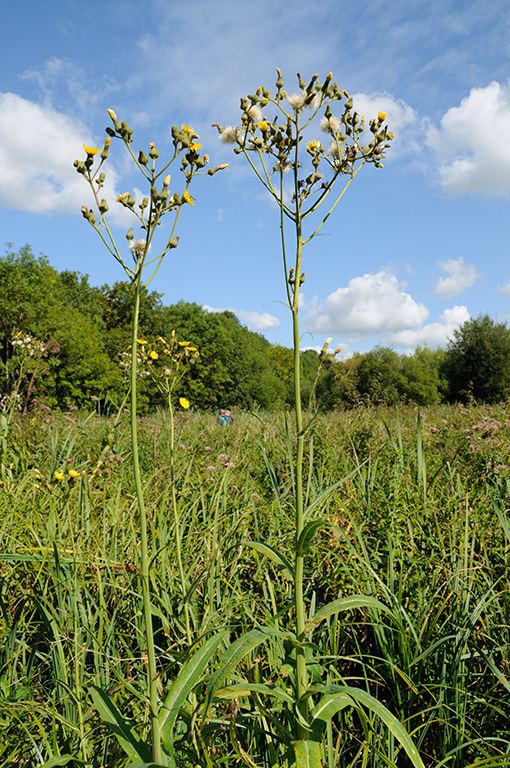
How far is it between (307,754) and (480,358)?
28768 mm

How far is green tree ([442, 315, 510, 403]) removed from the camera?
26.0 m

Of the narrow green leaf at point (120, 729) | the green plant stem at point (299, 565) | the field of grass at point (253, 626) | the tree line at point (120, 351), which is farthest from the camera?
the tree line at point (120, 351)

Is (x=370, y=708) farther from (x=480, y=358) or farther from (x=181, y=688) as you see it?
(x=480, y=358)

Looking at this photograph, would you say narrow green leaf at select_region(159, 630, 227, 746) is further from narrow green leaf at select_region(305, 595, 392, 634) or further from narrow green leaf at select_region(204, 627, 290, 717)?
narrow green leaf at select_region(305, 595, 392, 634)

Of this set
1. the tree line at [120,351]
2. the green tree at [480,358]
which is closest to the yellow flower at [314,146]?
the tree line at [120,351]

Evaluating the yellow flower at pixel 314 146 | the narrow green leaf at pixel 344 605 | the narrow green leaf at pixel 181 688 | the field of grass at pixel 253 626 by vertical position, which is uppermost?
the yellow flower at pixel 314 146

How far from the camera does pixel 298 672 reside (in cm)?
128

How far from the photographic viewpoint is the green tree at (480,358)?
85.4ft

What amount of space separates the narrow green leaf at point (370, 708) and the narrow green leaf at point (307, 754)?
0.05 metres

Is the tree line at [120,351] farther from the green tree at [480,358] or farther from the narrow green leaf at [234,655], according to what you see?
the narrow green leaf at [234,655]

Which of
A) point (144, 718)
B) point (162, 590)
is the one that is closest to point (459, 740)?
point (144, 718)

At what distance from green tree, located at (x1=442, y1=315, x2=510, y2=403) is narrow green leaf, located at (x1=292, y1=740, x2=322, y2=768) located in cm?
2648

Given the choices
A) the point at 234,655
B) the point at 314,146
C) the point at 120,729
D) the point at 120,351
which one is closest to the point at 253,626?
the point at 234,655

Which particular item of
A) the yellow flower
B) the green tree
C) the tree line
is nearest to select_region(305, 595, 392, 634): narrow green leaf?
the yellow flower
